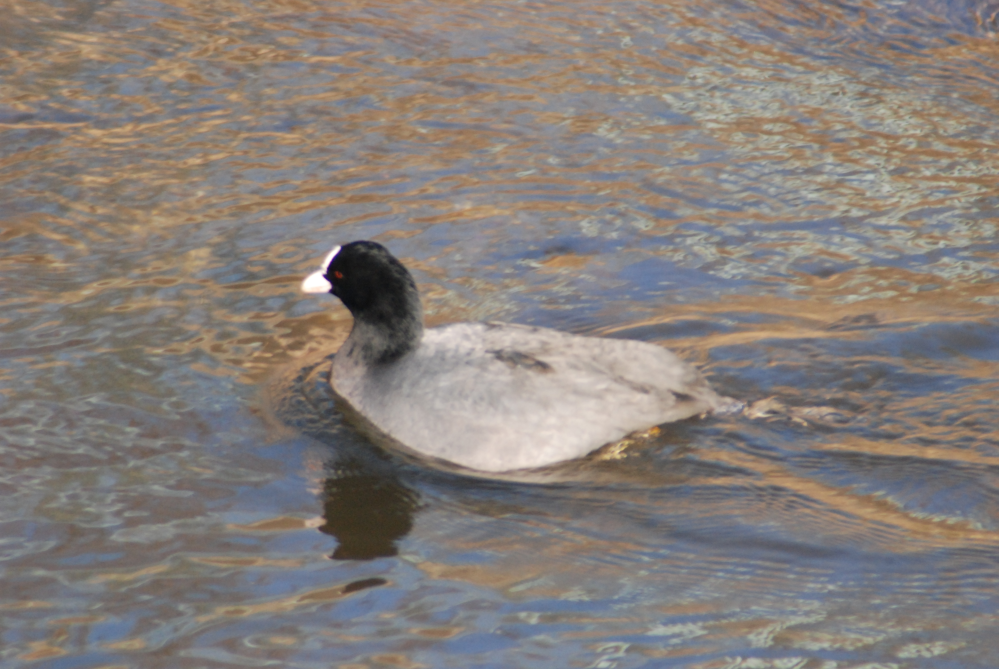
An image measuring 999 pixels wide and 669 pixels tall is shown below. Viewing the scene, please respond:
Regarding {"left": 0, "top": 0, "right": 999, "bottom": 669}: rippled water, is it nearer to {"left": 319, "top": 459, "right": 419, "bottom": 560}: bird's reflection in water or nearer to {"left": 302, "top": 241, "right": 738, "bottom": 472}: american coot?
{"left": 319, "top": 459, "right": 419, "bottom": 560}: bird's reflection in water

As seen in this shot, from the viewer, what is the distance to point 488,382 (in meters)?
5.39

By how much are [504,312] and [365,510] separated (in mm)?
2065

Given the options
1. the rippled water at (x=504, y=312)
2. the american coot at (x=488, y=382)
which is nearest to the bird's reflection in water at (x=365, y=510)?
the rippled water at (x=504, y=312)

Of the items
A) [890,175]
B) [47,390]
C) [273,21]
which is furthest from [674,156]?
[47,390]

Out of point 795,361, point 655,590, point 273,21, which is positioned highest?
point 273,21

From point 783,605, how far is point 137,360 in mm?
3535

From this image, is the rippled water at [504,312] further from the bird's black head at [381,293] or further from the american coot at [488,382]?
the bird's black head at [381,293]

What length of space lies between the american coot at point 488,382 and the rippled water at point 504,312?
15cm

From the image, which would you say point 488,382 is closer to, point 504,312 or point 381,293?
point 381,293

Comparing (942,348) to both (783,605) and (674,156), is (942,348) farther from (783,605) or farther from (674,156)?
(674,156)

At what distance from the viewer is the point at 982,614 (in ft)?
14.2

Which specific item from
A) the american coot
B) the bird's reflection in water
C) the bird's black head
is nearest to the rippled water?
the bird's reflection in water

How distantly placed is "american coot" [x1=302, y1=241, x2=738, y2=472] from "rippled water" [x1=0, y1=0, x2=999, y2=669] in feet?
0.50

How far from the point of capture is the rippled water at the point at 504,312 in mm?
4324
